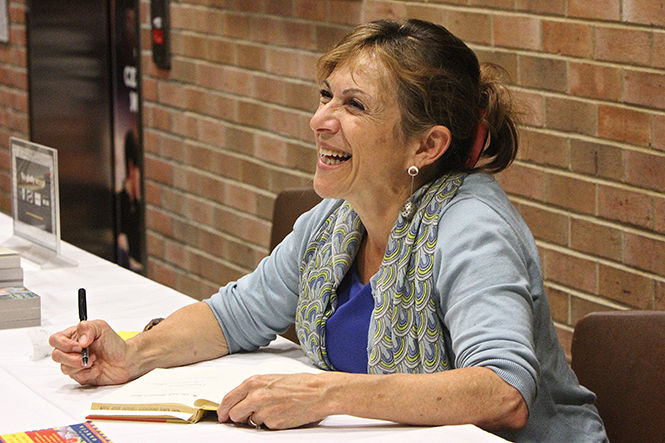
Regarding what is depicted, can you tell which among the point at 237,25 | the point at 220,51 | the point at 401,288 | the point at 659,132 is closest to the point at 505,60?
the point at 659,132

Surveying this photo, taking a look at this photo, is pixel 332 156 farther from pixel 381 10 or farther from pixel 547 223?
pixel 381 10

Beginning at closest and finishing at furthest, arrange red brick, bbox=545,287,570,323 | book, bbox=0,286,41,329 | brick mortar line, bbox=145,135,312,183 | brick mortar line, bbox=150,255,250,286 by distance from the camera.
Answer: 1. book, bbox=0,286,41,329
2. red brick, bbox=545,287,570,323
3. brick mortar line, bbox=145,135,312,183
4. brick mortar line, bbox=150,255,250,286

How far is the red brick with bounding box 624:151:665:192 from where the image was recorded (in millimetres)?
2453

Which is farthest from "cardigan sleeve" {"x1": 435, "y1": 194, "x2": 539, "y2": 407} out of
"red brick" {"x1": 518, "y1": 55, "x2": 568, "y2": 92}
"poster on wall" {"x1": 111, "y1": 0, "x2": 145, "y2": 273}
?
"poster on wall" {"x1": 111, "y1": 0, "x2": 145, "y2": 273}

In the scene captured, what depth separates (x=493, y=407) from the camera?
5.16 feet

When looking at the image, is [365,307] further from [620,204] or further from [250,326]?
[620,204]

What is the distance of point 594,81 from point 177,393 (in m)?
1.40

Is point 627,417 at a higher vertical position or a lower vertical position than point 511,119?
lower

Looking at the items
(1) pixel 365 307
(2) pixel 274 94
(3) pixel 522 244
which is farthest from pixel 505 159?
(2) pixel 274 94

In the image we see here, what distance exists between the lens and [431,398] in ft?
5.12

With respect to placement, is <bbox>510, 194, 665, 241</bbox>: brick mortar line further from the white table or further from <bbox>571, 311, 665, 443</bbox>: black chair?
the white table

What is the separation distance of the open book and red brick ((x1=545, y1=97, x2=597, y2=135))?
3.54 feet

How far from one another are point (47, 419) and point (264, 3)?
2.37 metres

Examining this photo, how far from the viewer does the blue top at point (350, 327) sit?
189 cm
